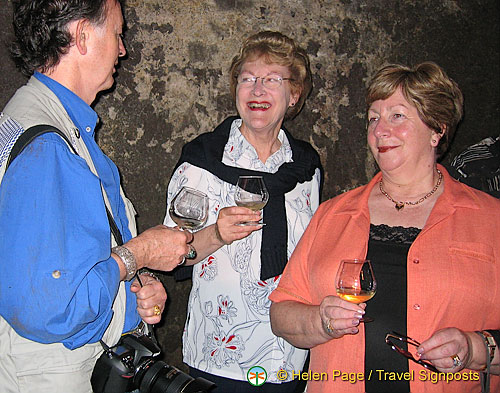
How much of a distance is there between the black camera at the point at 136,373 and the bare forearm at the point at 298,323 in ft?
1.66

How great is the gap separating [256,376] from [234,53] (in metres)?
1.94

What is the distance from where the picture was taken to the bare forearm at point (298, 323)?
1797 millimetres

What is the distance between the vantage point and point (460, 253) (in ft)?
5.87

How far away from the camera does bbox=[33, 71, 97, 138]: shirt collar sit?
148 cm

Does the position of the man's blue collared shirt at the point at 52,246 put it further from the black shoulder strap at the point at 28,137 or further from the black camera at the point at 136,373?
the black camera at the point at 136,373

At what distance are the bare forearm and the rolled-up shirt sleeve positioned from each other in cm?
84

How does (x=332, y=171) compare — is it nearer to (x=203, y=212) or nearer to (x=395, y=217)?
(x=395, y=217)

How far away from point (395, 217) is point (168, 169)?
150 centimetres

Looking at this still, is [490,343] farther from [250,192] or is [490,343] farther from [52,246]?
[52,246]

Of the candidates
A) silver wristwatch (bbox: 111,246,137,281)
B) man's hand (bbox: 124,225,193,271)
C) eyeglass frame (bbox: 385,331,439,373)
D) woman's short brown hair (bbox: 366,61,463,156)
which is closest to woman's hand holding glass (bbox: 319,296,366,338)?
eyeglass frame (bbox: 385,331,439,373)

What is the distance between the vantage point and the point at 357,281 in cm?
164

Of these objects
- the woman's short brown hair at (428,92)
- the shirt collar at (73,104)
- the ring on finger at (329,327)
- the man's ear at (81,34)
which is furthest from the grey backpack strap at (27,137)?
the woman's short brown hair at (428,92)

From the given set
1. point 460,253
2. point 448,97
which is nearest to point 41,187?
point 460,253

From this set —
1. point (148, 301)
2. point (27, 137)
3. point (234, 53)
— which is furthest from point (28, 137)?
point (234, 53)
